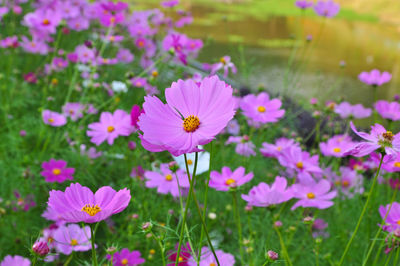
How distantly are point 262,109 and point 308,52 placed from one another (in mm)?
3342

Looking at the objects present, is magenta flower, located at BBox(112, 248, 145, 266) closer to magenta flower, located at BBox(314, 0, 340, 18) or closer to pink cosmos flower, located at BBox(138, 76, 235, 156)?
pink cosmos flower, located at BBox(138, 76, 235, 156)

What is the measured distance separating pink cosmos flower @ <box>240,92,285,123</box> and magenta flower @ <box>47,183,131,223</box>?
0.46m

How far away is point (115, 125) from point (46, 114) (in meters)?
0.30

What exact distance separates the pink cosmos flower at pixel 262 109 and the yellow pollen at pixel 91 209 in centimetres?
46

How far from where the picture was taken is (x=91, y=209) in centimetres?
42

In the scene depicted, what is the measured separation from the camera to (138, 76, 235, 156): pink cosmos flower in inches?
15.3

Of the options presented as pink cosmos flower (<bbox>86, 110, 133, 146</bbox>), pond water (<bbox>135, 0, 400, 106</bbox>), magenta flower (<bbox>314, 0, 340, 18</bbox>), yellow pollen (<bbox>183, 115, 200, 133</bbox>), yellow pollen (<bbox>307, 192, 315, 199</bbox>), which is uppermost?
yellow pollen (<bbox>183, 115, 200, 133</bbox>)

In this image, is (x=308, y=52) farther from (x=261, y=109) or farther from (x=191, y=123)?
(x=191, y=123)

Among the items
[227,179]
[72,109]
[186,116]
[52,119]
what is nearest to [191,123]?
[186,116]

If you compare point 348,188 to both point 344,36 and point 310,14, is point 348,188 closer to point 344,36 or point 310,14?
point 344,36

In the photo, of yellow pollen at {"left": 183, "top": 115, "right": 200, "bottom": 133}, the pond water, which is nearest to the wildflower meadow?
yellow pollen at {"left": 183, "top": 115, "right": 200, "bottom": 133}

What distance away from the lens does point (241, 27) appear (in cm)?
504

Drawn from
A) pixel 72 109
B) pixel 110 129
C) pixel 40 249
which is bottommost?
pixel 72 109

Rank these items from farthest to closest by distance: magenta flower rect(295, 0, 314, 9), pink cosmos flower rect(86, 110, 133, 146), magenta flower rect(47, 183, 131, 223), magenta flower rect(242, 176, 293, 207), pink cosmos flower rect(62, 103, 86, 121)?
magenta flower rect(295, 0, 314, 9) < pink cosmos flower rect(62, 103, 86, 121) < pink cosmos flower rect(86, 110, 133, 146) < magenta flower rect(242, 176, 293, 207) < magenta flower rect(47, 183, 131, 223)
